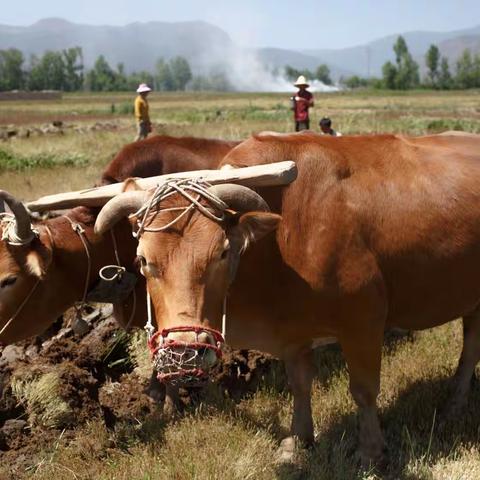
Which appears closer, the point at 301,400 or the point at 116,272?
the point at 116,272

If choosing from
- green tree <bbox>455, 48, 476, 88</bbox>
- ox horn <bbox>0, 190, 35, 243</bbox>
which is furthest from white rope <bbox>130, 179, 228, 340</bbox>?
green tree <bbox>455, 48, 476, 88</bbox>

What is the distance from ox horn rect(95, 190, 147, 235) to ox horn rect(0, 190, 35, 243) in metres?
0.83

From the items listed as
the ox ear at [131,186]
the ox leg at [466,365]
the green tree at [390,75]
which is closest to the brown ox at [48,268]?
the ox ear at [131,186]

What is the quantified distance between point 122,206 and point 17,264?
46.1 inches

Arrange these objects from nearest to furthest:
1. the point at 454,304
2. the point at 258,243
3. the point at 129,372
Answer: the point at 258,243 < the point at 454,304 < the point at 129,372

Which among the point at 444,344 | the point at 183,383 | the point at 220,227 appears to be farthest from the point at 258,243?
the point at 444,344

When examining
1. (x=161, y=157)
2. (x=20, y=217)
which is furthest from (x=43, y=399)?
(x=161, y=157)

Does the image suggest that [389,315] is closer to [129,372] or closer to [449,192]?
[449,192]

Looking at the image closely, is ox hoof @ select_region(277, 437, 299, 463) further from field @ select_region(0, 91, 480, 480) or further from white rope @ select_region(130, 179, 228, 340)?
white rope @ select_region(130, 179, 228, 340)

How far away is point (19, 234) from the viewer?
4.28 m

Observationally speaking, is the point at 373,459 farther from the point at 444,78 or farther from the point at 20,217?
the point at 444,78

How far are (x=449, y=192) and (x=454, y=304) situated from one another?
83 cm

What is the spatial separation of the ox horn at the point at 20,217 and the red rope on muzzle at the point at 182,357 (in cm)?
156

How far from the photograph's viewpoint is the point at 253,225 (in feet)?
11.5
